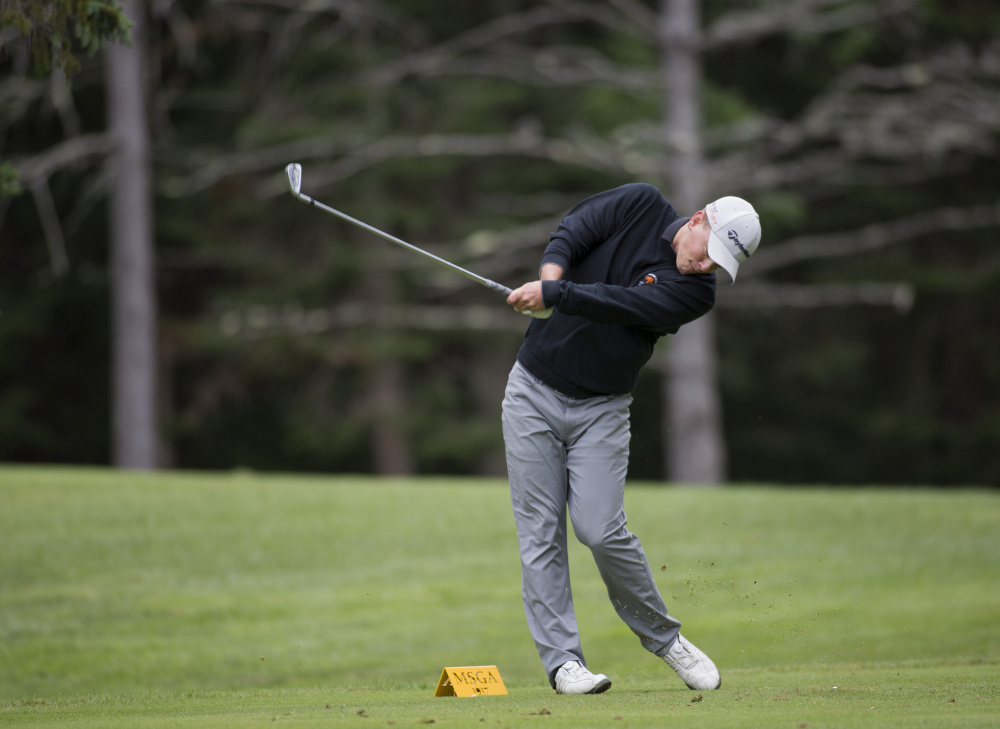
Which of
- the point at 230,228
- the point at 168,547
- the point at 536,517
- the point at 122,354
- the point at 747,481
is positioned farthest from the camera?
the point at 747,481

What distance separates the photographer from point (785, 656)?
791cm

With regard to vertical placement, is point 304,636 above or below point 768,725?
below

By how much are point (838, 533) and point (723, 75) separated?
14901 millimetres

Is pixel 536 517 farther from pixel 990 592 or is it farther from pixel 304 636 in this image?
pixel 990 592

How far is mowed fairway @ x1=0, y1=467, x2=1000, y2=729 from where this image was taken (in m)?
4.70

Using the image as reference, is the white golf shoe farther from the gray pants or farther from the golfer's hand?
the golfer's hand

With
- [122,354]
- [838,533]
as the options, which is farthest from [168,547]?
[122,354]

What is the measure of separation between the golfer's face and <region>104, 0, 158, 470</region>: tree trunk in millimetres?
16257

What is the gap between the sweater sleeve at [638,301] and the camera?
4.50 meters

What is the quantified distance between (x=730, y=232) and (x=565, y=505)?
1.32 metres

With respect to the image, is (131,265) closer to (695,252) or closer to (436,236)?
(436,236)

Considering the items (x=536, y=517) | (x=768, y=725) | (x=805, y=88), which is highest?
(x=805, y=88)

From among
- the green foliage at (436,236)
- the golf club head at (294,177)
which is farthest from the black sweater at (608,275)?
the green foliage at (436,236)

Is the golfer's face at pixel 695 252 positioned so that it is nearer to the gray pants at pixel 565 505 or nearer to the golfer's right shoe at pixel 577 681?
the gray pants at pixel 565 505
